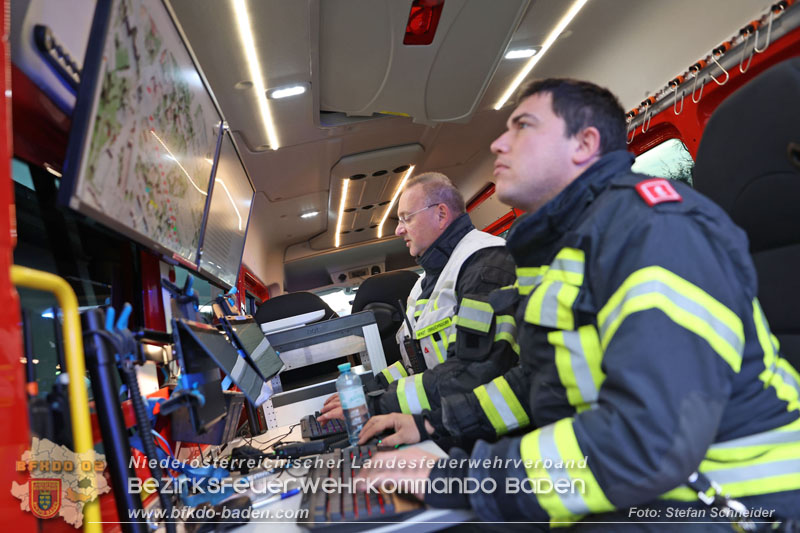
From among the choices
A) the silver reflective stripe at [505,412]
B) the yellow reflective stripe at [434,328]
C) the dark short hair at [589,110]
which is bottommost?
the silver reflective stripe at [505,412]

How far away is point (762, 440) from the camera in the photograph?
948mm

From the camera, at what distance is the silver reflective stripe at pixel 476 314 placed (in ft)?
6.03

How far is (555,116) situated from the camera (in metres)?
1.36

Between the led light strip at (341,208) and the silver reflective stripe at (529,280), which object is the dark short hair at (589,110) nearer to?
the silver reflective stripe at (529,280)

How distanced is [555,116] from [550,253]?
1.31ft

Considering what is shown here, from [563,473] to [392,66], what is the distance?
144 inches

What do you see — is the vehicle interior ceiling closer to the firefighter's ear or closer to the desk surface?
the firefighter's ear

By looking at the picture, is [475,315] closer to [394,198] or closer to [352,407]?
[352,407]

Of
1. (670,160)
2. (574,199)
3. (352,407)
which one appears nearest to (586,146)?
(574,199)

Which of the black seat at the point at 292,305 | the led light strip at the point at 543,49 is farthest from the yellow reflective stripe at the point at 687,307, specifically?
the led light strip at the point at 543,49

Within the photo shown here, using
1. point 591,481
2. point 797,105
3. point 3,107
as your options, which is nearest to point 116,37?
point 3,107

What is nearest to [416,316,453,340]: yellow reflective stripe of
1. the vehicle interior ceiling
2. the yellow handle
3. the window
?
the yellow handle

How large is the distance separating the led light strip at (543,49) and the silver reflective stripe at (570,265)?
3.49 metres

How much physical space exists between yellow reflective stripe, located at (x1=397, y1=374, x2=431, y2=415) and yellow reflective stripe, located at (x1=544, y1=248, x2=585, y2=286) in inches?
38.8
